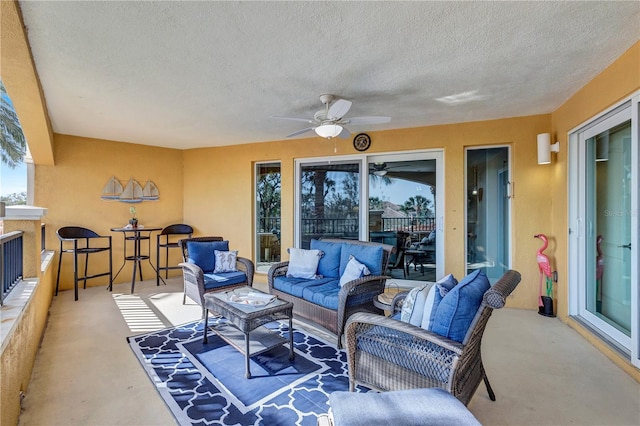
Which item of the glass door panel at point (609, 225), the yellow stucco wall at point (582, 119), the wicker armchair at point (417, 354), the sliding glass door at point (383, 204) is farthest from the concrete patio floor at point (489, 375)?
the sliding glass door at point (383, 204)

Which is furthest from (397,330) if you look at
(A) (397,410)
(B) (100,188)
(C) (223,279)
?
(B) (100,188)

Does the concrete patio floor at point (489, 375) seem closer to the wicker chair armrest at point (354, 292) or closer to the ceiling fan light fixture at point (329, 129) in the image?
the wicker chair armrest at point (354, 292)

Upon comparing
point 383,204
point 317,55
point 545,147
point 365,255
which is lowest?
point 365,255

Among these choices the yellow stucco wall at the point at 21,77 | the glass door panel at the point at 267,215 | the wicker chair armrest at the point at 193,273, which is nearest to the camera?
the yellow stucco wall at the point at 21,77

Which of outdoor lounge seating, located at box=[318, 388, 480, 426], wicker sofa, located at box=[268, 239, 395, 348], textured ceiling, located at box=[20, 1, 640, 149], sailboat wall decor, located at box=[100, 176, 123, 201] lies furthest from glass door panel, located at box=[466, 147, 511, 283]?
sailboat wall decor, located at box=[100, 176, 123, 201]

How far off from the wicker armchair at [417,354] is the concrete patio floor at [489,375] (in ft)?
1.10

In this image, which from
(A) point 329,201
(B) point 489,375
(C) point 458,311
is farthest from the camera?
(A) point 329,201

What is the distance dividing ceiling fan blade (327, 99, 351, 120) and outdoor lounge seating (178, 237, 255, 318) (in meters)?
2.09

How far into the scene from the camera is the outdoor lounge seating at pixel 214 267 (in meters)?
3.69

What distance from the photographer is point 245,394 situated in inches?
84.0

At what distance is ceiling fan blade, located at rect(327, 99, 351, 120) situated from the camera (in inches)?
106

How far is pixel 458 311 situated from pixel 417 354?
1.08ft

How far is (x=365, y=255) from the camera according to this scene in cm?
323

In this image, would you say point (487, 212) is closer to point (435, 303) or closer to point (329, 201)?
point (329, 201)
